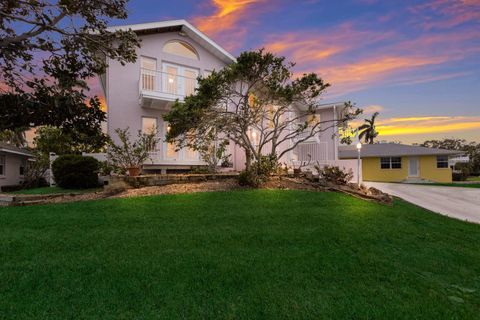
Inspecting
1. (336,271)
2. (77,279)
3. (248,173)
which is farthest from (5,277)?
(248,173)

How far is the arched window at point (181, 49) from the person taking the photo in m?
16.2

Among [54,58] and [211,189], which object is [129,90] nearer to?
[211,189]

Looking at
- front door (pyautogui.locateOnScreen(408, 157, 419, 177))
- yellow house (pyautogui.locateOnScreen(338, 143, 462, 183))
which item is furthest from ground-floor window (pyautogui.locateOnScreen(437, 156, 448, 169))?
front door (pyautogui.locateOnScreen(408, 157, 419, 177))

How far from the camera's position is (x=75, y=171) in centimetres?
1295

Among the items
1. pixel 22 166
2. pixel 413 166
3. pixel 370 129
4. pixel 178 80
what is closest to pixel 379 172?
pixel 413 166

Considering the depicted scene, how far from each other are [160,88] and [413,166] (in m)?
26.0

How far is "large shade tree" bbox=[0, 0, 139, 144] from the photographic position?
12.6ft

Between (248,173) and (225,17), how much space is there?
22.9ft

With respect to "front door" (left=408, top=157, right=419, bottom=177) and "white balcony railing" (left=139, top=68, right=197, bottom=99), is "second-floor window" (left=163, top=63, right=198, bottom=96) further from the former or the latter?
"front door" (left=408, top=157, right=419, bottom=177)

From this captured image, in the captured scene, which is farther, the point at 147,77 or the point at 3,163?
the point at 3,163

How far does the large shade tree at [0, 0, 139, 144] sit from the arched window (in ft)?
36.2

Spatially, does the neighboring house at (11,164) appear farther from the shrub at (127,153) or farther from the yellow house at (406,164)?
the yellow house at (406,164)

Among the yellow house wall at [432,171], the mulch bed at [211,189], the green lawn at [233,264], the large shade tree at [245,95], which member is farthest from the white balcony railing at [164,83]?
the yellow house wall at [432,171]

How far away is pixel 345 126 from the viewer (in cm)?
1386
